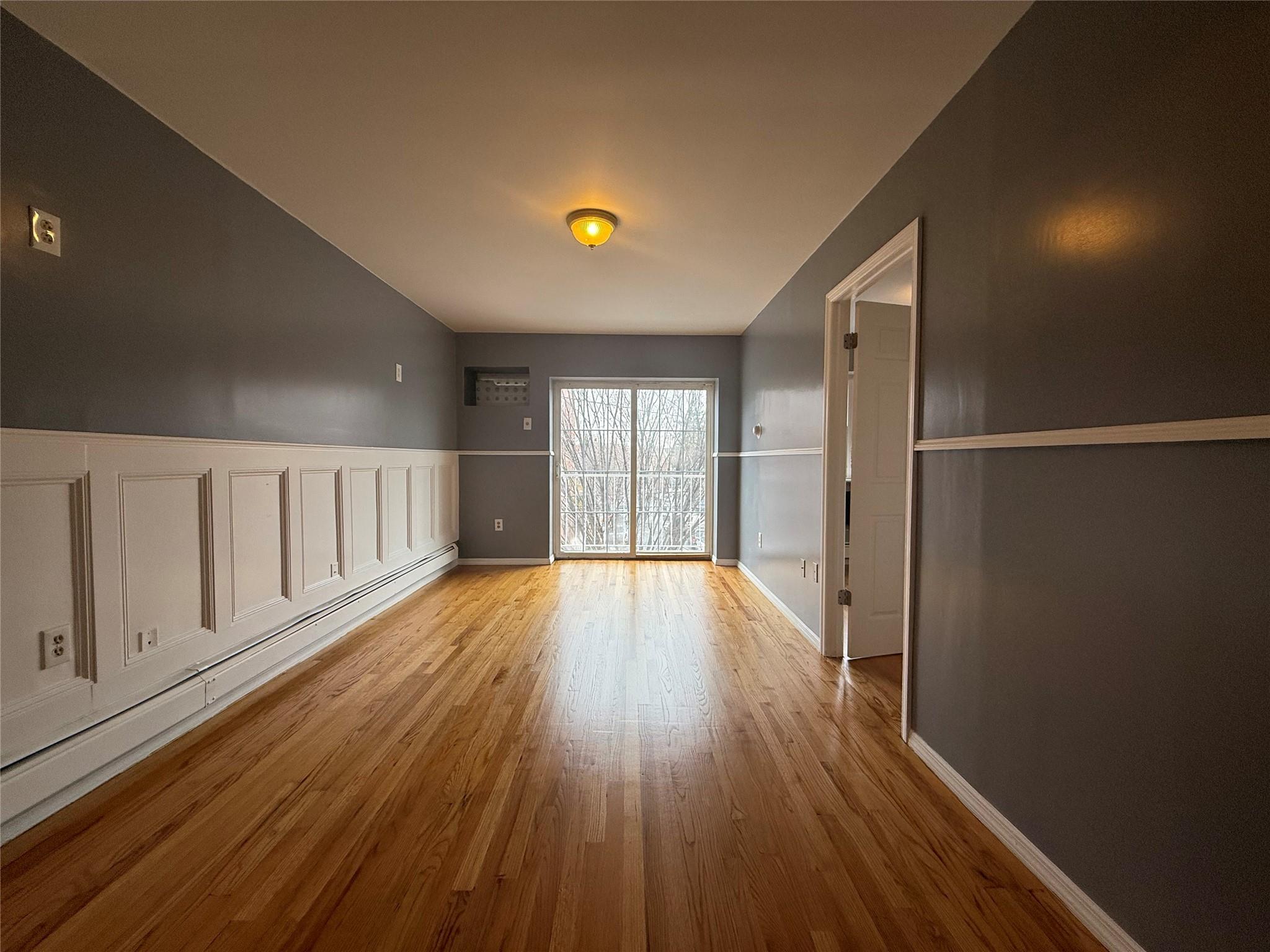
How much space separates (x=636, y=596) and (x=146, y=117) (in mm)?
3638

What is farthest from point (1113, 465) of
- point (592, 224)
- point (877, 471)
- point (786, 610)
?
point (786, 610)

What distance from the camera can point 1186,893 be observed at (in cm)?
105

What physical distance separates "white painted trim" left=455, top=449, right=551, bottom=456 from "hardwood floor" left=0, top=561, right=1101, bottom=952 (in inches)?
119

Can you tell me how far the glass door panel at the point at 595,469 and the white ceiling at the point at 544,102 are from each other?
259cm

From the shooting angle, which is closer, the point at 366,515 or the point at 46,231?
the point at 46,231

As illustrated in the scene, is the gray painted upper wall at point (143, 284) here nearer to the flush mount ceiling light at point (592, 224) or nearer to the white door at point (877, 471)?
the flush mount ceiling light at point (592, 224)

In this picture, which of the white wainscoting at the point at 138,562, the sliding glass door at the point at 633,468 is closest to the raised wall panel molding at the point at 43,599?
the white wainscoting at the point at 138,562

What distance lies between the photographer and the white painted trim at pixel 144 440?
1574 millimetres

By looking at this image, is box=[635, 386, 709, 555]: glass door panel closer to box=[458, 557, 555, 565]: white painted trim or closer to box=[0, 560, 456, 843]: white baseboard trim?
box=[458, 557, 555, 565]: white painted trim

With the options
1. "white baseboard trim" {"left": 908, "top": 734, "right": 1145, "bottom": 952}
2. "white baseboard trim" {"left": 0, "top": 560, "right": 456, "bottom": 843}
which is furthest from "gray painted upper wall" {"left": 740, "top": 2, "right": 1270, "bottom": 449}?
"white baseboard trim" {"left": 0, "top": 560, "right": 456, "bottom": 843}

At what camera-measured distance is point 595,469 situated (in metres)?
5.70

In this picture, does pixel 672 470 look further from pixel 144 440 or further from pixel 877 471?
pixel 144 440

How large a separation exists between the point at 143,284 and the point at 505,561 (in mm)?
3946

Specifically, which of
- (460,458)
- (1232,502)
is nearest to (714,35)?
(1232,502)
